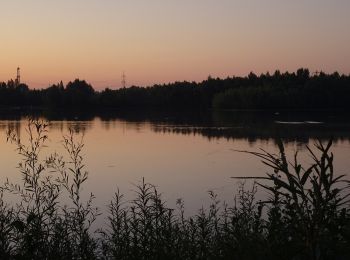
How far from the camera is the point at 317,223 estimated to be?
2209mm

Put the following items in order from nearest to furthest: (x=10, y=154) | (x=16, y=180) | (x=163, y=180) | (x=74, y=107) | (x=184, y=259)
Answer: (x=184, y=259) → (x=16, y=180) → (x=163, y=180) → (x=10, y=154) → (x=74, y=107)

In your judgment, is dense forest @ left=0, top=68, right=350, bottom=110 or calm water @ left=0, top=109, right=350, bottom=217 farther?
dense forest @ left=0, top=68, right=350, bottom=110

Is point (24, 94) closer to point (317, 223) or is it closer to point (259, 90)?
point (259, 90)

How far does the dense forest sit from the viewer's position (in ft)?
389

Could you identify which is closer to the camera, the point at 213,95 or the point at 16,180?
the point at 16,180

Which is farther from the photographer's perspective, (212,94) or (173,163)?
(212,94)

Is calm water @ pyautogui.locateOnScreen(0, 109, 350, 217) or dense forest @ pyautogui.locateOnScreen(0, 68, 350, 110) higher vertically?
dense forest @ pyautogui.locateOnScreen(0, 68, 350, 110)

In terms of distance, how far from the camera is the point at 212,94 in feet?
488

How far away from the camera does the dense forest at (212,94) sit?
118500 millimetres

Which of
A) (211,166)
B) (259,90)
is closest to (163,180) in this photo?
(211,166)

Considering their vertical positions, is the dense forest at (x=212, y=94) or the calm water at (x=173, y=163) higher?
the dense forest at (x=212, y=94)

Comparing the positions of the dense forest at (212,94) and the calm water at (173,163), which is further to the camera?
the dense forest at (212,94)

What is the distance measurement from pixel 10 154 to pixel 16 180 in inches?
385

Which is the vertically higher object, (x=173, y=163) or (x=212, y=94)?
→ (x=212, y=94)
